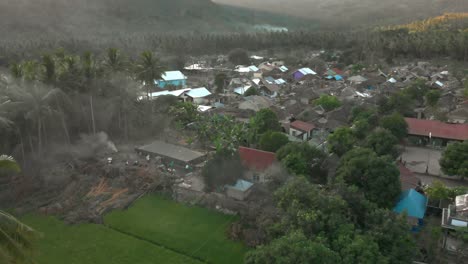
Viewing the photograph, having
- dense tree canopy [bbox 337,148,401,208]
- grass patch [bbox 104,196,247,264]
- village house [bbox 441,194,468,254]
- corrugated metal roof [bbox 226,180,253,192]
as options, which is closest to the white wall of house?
corrugated metal roof [bbox 226,180,253,192]

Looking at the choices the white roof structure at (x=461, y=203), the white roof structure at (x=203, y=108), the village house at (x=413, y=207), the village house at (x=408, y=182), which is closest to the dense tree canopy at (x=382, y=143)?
the village house at (x=408, y=182)

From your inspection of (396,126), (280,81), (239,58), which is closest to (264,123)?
(396,126)

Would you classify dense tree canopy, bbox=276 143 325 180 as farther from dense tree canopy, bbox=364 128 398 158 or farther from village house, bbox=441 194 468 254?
village house, bbox=441 194 468 254

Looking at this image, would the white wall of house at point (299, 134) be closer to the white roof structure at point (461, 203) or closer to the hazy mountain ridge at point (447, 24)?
the white roof structure at point (461, 203)

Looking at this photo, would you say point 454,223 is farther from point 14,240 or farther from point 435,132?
point 14,240

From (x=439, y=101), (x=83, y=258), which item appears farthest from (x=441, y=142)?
(x=83, y=258)

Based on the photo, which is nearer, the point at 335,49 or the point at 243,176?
the point at 243,176

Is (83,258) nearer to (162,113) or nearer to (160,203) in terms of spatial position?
(160,203)
